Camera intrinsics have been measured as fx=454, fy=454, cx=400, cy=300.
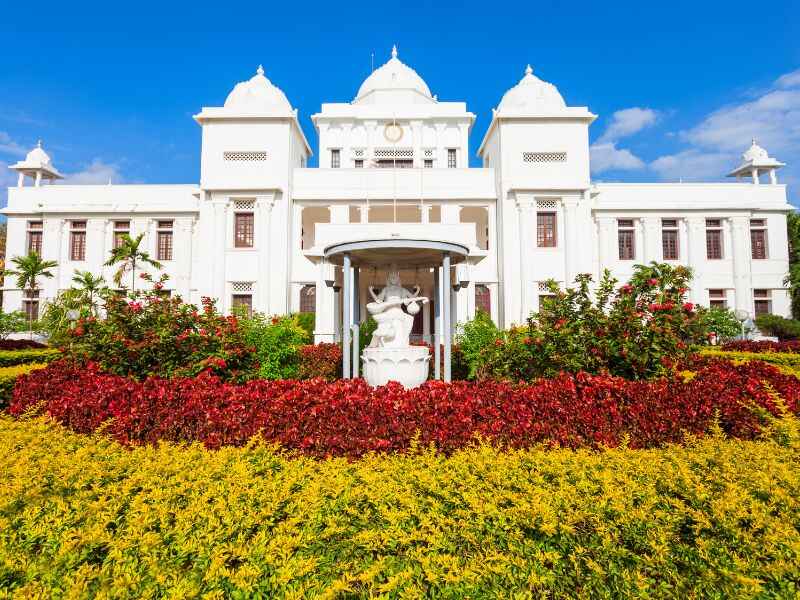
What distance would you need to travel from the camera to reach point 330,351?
28.0 ft

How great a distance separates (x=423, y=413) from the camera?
3633 millimetres

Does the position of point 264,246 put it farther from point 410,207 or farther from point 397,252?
point 397,252

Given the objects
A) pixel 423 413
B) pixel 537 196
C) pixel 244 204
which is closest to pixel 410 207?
pixel 537 196

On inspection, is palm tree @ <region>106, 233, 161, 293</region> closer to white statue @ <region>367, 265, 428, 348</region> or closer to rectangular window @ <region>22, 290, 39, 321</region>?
rectangular window @ <region>22, 290, 39, 321</region>

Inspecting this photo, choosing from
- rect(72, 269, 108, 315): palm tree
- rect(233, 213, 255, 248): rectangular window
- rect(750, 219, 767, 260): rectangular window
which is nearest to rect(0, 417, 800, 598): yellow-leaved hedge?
rect(233, 213, 255, 248): rectangular window

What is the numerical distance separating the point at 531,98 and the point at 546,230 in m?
5.51

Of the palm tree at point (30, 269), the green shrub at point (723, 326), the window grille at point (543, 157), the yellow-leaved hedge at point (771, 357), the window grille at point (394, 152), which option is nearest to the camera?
the yellow-leaved hedge at point (771, 357)

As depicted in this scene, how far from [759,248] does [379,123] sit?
16480mm

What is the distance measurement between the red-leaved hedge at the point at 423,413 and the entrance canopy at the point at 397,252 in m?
2.01

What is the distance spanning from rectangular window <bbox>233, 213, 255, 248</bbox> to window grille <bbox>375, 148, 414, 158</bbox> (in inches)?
241

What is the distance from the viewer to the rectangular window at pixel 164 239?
18750 mm

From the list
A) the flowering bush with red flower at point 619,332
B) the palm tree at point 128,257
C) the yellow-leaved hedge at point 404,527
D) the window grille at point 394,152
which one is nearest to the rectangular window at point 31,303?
the palm tree at point 128,257

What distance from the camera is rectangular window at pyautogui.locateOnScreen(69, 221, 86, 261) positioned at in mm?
18672

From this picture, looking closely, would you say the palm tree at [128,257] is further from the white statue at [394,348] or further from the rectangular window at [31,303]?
the white statue at [394,348]
